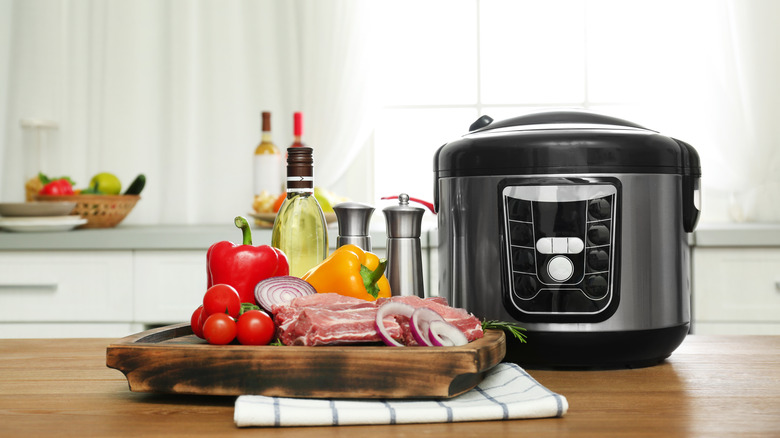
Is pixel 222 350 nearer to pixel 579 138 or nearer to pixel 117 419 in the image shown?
pixel 117 419

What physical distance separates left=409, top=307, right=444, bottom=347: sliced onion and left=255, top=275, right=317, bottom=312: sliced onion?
0.47 ft

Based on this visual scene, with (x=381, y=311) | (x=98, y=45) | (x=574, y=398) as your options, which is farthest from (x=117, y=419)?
(x=98, y=45)

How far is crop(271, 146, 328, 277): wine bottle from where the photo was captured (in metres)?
0.97

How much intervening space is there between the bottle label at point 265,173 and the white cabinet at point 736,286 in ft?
4.25

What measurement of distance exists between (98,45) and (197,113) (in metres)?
0.42

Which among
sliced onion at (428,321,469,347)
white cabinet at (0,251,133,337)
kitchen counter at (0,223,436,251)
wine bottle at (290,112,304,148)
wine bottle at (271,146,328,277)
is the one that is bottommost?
white cabinet at (0,251,133,337)

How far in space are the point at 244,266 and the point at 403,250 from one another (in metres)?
0.21

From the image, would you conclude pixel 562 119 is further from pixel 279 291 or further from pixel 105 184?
pixel 105 184

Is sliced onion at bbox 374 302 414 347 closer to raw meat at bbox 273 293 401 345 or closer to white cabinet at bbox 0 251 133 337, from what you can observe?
raw meat at bbox 273 293 401 345

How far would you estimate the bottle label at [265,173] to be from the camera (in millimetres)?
2447

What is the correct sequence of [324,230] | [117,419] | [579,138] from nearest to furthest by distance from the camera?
1. [117,419]
2. [579,138]
3. [324,230]

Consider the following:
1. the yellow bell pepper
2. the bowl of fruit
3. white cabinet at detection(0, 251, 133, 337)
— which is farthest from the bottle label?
the yellow bell pepper

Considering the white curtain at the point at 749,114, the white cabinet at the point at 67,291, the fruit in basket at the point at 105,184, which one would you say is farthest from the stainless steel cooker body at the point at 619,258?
the white curtain at the point at 749,114

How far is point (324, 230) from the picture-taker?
3.27ft
